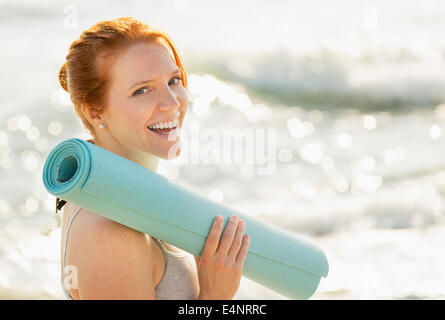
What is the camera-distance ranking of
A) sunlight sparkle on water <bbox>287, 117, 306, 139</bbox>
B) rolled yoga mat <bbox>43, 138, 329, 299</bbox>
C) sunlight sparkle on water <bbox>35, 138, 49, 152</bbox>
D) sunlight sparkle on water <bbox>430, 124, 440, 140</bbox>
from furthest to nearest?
1. sunlight sparkle on water <bbox>430, 124, 440, 140</bbox>
2. sunlight sparkle on water <bbox>287, 117, 306, 139</bbox>
3. sunlight sparkle on water <bbox>35, 138, 49, 152</bbox>
4. rolled yoga mat <bbox>43, 138, 329, 299</bbox>

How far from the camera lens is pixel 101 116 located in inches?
79.1

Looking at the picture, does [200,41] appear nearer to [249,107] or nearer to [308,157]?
[249,107]

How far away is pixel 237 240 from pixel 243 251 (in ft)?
0.13

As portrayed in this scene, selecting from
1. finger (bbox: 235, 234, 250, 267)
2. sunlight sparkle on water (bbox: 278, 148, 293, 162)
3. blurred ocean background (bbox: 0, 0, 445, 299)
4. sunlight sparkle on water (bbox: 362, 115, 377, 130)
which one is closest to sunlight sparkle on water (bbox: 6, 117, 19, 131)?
blurred ocean background (bbox: 0, 0, 445, 299)

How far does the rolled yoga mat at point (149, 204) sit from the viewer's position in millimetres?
1657

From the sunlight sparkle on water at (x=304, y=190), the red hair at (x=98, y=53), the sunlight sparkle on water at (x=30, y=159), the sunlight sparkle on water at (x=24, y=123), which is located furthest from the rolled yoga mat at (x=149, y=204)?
the sunlight sparkle on water at (x=24, y=123)

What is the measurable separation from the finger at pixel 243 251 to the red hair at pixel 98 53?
2.05 feet

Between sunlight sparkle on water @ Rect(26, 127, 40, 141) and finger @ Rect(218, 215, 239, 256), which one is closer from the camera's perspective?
finger @ Rect(218, 215, 239, 256)

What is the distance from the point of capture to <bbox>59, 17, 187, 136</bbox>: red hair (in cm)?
194

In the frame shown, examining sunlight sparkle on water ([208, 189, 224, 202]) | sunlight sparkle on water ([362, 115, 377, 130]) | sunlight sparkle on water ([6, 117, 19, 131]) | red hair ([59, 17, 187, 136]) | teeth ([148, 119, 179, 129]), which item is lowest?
teeth ([148, 119, 179, 129])

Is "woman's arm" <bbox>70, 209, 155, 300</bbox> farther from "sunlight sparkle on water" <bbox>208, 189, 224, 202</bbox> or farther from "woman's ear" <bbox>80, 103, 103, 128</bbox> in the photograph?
"sunlight sparkle on water" <bbox>208, 189, 224, 202</bbox>

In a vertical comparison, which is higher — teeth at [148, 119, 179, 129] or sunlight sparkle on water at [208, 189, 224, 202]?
sunlight sparkle on water at [208, 189, 224, 202]

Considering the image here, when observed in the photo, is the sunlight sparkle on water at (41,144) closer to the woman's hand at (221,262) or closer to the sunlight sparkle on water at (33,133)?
the sunlight sparkle on water at (33,133)
